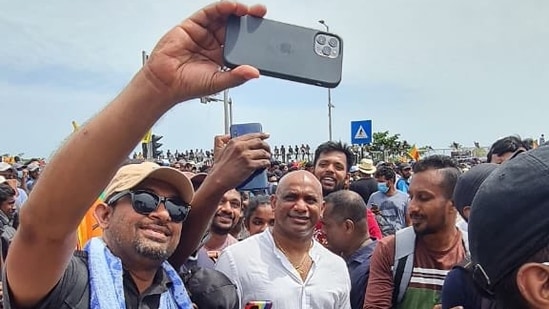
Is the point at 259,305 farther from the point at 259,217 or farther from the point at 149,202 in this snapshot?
the point at 259,217

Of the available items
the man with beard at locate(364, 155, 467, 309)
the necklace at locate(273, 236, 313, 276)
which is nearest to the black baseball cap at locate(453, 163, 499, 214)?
the man with beard at locate(364, 155, 467, 309)

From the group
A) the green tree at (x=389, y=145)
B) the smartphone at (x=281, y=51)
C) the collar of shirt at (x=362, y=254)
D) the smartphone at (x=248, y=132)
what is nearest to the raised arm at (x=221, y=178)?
the smartphone at (x=248, y=132)

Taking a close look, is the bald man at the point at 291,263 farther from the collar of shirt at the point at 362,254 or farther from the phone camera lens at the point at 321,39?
the phone camera lens at the point at 321,39

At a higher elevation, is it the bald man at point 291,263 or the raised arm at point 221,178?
the raised arm at point 221,178

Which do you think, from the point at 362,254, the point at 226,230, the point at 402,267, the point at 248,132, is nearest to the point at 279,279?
the point at 402,267

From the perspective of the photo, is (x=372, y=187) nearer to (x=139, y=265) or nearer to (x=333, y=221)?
(x=333, y=221)

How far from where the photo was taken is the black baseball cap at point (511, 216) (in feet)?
3.77

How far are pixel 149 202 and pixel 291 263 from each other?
1195 mm

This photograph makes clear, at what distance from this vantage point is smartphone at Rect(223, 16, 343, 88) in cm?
129

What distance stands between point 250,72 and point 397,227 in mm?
6101

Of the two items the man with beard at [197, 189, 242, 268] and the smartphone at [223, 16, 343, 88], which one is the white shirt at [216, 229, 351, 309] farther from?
the smartphone at [223, 16, 343, 88]

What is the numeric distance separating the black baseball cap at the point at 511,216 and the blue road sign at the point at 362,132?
1207 centimetres

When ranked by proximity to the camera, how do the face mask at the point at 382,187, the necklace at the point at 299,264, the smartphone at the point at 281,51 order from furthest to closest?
the face mask at the point at 382,187
the necklace at the point at 299,264
the smartphone at the point at 281,51

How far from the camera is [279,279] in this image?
3041 mm
